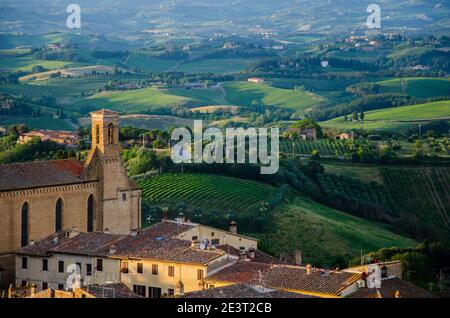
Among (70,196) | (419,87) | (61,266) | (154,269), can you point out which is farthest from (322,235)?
(419,87)

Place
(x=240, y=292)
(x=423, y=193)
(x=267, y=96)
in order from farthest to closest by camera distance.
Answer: (x=267, y=96), (x=423, y=193), (x=240, y=292)

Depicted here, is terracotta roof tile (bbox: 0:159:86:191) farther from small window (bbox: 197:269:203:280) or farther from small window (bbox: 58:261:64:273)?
small window (bbox: 197:269:203:280)

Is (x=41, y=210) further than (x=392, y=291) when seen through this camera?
Yes

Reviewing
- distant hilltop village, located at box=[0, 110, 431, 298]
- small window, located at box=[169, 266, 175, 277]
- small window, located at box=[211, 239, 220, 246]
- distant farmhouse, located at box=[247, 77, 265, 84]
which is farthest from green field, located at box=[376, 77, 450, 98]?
small window, located at box=[169, 266, 175, 277]

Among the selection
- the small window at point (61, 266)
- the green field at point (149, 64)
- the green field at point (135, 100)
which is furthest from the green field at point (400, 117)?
the small window at point (61, 266)

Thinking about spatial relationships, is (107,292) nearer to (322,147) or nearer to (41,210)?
(41,210)
